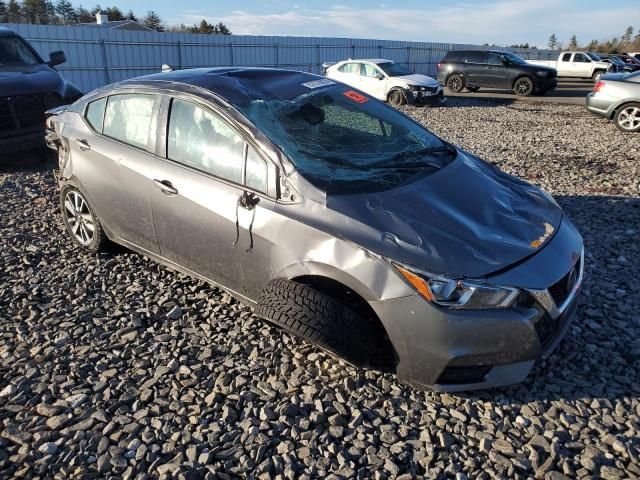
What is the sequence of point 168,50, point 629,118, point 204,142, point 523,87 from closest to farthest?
point 204,142 → point 629,118 → point 168,50 → point 523,87

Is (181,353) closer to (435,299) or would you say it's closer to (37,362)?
(37,362)

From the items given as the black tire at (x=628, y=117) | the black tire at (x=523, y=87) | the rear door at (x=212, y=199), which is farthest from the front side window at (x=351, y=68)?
the rear door at (x=212, y=199)

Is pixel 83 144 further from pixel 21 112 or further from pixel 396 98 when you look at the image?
pixel 396 98

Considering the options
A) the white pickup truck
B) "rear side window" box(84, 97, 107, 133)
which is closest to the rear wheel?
"rear side window" box(84, 97, 107, 133)

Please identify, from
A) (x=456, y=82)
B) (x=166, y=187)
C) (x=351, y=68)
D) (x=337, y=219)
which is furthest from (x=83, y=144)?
(x=456, y=82)

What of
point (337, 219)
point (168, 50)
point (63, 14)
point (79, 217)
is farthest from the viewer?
point (63, 14)

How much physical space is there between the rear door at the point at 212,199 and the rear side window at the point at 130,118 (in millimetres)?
256

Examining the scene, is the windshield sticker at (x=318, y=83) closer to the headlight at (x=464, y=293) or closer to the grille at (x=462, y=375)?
the headlight at (x=464, y=293)

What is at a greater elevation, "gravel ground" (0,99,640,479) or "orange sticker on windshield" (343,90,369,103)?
"orange sticker on windshield" (343,90,369,103)

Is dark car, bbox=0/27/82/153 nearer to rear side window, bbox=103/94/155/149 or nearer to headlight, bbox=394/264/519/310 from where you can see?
rear side window, bbox=103/94/155/149

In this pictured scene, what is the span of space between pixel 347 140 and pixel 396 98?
1350 centimetres

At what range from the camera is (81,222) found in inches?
174

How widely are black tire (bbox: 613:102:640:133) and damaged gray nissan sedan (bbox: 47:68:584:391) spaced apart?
30.4ft

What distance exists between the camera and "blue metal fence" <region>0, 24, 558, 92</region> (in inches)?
625
